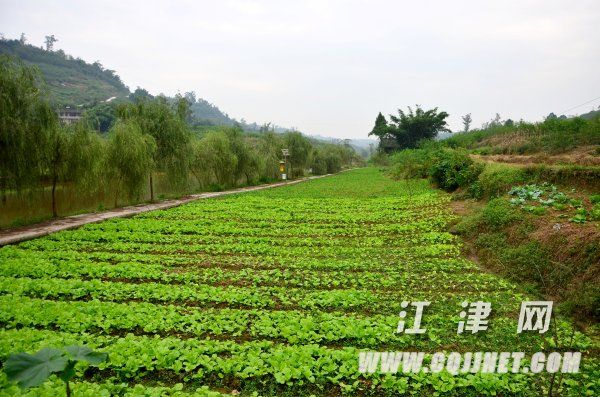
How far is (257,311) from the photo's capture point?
6.55 meters

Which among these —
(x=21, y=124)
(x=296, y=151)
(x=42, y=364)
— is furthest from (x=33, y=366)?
(x=296, y=151)

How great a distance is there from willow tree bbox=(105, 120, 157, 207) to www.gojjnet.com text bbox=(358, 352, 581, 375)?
18.1 meters

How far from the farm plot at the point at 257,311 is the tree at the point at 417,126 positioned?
5242cm

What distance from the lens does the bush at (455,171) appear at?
19594 millimetres

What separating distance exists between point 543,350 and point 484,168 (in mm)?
14359

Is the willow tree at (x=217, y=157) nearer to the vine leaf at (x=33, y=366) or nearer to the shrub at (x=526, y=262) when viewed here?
the shrub at (x=526, y=262)

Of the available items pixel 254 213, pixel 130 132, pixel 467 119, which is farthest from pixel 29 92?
pixel 467 119

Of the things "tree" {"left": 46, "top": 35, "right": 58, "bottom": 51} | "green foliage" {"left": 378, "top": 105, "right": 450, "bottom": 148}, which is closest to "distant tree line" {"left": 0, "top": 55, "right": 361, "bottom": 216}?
"green foliage" {"left": 378, "top": 105, "right": 450, "bottom": 148}

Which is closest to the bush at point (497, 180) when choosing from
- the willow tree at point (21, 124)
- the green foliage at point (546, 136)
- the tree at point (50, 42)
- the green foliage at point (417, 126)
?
the green foliage at point (546, 136)

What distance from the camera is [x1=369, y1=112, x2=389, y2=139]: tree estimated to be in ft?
218

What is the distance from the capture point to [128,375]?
4.71m

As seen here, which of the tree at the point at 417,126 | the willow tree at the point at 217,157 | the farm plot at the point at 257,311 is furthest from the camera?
the tree at the point at 417,126

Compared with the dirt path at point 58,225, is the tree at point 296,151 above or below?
above

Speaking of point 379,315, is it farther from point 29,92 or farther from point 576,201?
point 29,92
